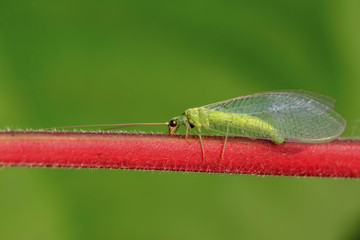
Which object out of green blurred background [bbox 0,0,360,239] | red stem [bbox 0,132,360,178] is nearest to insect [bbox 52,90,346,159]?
green blurred background [bbox 0,0,360,239]

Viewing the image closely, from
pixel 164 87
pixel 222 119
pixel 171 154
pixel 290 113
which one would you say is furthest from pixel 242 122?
pixel 171 154

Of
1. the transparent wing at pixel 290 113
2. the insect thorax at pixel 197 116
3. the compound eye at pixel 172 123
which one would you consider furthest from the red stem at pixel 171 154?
the insect thorax at pixel 197 116

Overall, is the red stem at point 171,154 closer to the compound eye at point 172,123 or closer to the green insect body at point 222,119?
the green insect body at point 222,119

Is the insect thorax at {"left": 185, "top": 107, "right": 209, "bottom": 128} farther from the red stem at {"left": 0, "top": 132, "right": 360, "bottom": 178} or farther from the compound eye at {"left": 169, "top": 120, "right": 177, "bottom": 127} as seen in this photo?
the red stem at {"left": 0, "top": 132, "right": 360, "bottom": 178}

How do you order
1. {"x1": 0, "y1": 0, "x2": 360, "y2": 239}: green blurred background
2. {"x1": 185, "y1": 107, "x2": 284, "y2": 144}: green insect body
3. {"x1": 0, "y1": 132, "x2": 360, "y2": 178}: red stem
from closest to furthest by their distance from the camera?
{"x1": 0, "y1": 132, "x2": 360, "y2": 178}: red stem < {"x1": 0, "y1": 0, "x2": 360, "y2": 239}: green blurred background < {"x1": 185, "y1": 107, "x2": 284, "y2": 144}: green insect body

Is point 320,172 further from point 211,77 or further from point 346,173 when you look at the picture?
point 211,77
